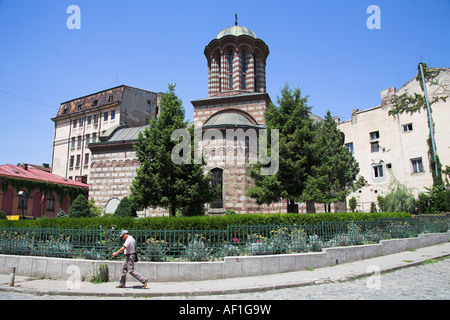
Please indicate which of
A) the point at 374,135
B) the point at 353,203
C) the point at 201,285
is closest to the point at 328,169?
the point at 201,285

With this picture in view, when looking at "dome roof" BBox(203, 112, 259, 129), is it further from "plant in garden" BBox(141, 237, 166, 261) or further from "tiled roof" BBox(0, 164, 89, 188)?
"tiled roof" BBox(0, 164, 89, 188)

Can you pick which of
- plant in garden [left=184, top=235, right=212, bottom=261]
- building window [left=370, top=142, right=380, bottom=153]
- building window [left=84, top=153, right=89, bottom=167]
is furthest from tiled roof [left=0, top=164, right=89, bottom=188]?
building window [left=370, top=142, right=380, bottom=153]

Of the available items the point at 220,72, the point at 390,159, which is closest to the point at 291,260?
the point at 220,72

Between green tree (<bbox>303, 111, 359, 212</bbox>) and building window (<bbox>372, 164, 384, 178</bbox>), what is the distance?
6.94m

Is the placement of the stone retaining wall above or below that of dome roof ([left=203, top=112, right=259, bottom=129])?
below

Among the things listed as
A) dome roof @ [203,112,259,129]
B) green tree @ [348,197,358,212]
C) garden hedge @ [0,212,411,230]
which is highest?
dome roof @ [203,112,259,129]

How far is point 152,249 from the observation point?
27.6 ft

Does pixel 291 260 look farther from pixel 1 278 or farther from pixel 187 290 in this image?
pixel 1 278

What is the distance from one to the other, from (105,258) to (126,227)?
1.05 metres

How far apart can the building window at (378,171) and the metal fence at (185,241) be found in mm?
20977

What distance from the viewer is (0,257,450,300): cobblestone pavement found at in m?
5.79

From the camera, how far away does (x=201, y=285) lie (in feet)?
23.7

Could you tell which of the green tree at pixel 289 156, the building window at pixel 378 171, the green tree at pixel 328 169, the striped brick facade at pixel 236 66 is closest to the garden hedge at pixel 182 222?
the green tree at pixel 328 169

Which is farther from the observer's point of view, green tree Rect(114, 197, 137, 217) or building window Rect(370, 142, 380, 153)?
building window Rect(370, 142, 380, 153)
